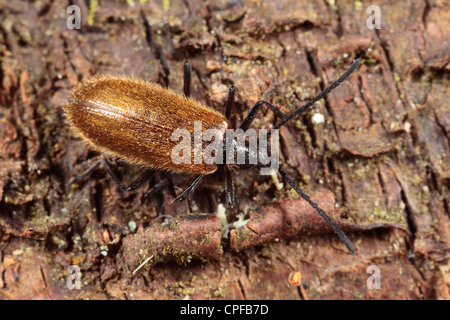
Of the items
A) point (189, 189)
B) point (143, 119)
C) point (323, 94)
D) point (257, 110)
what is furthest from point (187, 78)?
point (323, 94)

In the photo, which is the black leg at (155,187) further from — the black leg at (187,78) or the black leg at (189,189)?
the black leg at (187,78)

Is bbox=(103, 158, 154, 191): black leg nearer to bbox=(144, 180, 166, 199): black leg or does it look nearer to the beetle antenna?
bbox=(144, 180, 166, 199): black leg

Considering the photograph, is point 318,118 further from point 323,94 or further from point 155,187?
point 155,187

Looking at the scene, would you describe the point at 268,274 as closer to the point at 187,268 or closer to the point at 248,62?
the point at 187,268

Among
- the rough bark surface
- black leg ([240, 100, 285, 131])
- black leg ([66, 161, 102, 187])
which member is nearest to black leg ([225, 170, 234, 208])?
the rough bark surface

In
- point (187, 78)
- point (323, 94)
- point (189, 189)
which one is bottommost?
point (189, 189)
